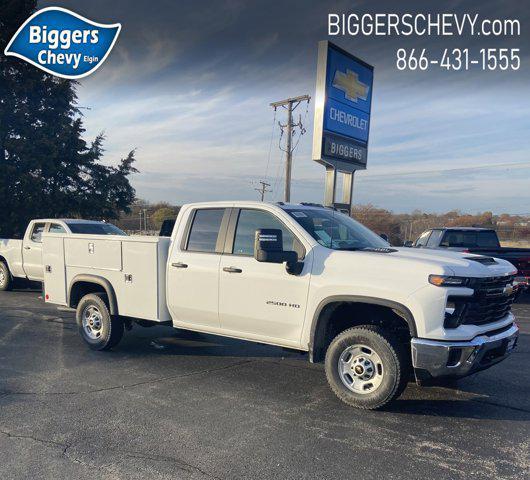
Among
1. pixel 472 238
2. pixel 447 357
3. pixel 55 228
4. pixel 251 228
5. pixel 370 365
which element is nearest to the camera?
pixel 447 357

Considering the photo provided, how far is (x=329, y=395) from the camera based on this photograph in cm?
495

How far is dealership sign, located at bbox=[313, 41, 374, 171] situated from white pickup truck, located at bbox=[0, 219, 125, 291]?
5.99m

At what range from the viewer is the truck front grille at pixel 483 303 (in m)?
4.10

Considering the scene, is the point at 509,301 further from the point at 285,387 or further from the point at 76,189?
the point at 76,189

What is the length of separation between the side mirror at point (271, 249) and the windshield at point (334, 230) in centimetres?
41

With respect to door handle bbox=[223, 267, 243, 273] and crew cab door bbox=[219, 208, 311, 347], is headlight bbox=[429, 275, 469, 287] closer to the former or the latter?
crew cab door bbox=[219, 208, 311, 347]

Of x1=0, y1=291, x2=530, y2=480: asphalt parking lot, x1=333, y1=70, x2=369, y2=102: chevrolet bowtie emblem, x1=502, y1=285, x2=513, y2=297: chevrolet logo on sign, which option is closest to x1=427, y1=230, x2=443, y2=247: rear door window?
x1=333, y1=70, x2=369, y2=102: chevrolet bowtie emblem

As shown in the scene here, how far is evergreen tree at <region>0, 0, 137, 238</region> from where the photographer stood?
20.2m

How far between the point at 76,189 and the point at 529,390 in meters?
21.6

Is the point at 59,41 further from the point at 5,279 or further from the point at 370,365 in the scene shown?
the point at 370,365

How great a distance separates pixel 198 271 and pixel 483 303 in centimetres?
298

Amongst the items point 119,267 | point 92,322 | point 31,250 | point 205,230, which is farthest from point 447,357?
point 31,250

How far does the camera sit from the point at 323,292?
461cm

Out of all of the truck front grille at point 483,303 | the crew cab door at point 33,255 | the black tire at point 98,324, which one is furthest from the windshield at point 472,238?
the crew cab door at point 33,255
